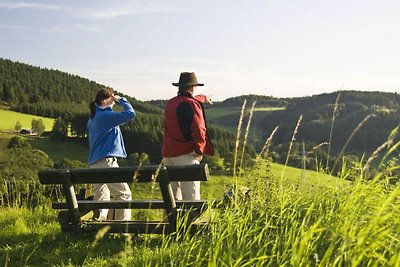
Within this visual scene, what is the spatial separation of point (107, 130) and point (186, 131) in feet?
3.89

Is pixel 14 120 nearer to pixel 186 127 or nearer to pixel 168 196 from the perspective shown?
pixel 186 127

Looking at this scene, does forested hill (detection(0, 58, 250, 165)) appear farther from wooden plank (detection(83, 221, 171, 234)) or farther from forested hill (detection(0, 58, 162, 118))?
wooden plank (detection(83, 221, 171, 234))

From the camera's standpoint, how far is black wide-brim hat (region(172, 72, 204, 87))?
6594mm

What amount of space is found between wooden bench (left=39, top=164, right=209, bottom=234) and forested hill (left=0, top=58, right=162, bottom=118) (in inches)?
4874

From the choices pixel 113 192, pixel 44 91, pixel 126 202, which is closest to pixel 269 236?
pixel 126 202

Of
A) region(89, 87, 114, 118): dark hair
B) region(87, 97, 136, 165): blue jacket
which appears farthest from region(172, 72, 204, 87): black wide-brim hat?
region(89, 87, 114, 118): dark hair

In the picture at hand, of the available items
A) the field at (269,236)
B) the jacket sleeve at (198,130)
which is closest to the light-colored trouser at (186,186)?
the jacket sleeve at (198,130)

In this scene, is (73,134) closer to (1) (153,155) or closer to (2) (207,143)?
(1) (153,155)

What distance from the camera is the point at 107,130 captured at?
674cm

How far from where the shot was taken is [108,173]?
17.9 ft

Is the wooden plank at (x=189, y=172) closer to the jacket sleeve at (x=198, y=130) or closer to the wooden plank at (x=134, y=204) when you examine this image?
the wooden plank at (x=134, y=204)

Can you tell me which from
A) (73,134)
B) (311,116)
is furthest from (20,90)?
(311,116)

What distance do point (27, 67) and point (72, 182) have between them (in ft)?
558

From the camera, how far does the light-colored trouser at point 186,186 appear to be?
632 cm
